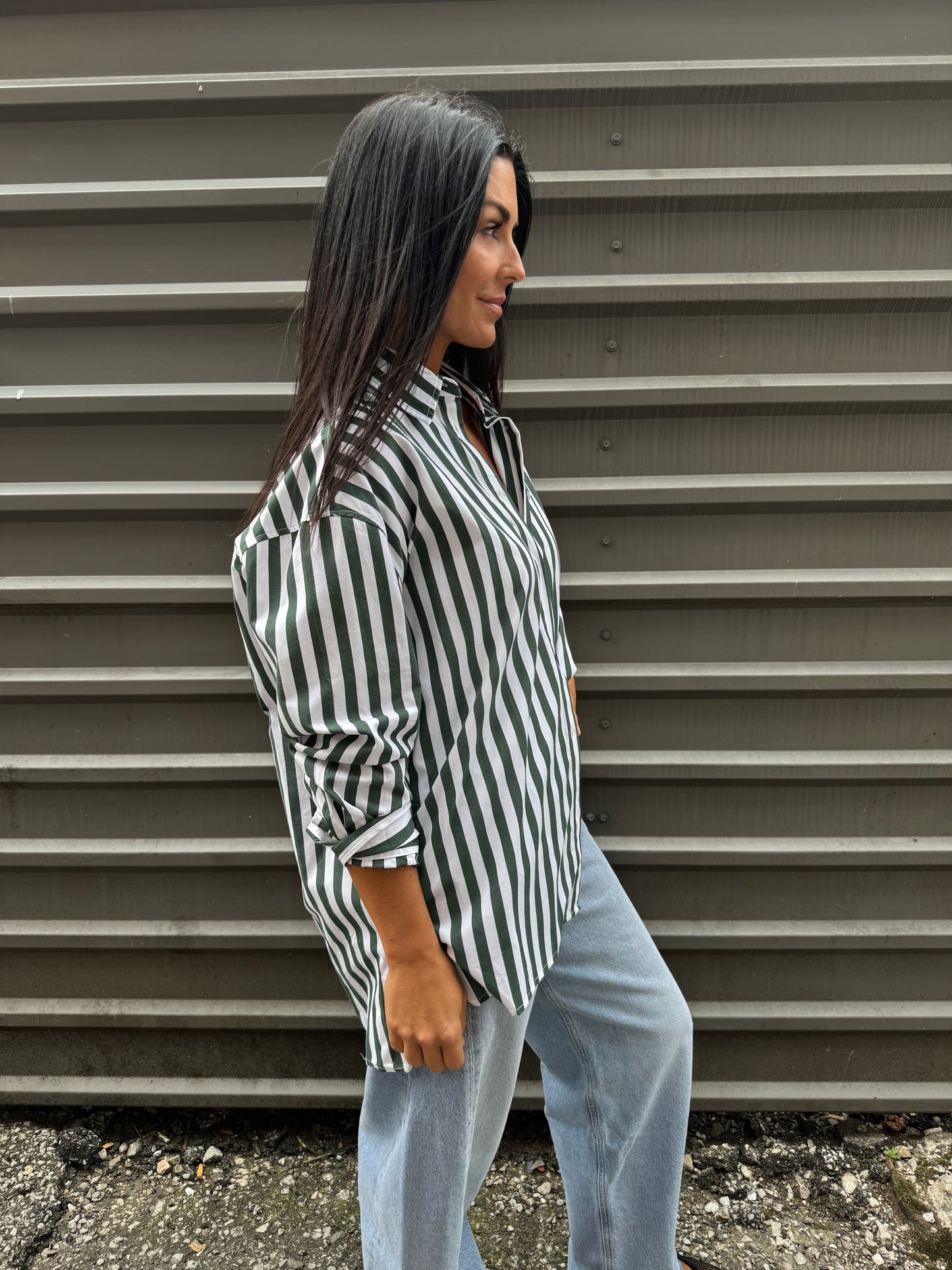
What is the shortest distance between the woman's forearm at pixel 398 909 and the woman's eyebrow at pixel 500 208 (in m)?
0.99

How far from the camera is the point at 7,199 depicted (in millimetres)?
2277

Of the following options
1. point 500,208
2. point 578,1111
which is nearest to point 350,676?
point 500,208

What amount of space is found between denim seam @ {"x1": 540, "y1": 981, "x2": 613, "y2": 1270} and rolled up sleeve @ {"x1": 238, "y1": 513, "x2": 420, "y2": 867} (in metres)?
0.68

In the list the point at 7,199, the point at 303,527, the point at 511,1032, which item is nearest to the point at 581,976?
the point at 511,1032

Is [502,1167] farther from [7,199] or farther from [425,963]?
[7,199]

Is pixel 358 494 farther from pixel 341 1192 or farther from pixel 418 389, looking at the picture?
pixel 341 1192

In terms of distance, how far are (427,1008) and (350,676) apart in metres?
0.52

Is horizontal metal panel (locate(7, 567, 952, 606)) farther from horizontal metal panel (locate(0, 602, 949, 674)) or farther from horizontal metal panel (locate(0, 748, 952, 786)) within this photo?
horizontal metal panel (locate(0, 748, 952, 786))

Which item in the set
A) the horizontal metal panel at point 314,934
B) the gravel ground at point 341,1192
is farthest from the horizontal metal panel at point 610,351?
the gravel ground at point 341,1192

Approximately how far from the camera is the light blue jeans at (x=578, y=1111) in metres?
1.61

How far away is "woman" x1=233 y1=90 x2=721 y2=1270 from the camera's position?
140 centimetres

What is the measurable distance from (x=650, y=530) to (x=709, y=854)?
32.6 inches

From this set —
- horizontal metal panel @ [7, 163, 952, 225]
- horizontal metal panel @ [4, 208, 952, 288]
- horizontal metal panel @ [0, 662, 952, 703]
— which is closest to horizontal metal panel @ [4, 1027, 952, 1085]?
horizontal metal panel @ [0, 662, 952, 703]

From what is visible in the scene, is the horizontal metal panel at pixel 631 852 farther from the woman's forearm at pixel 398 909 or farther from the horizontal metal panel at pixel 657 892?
the woman's forearm at pixel 398 909
